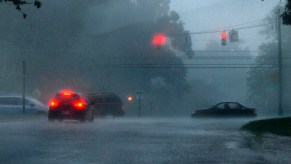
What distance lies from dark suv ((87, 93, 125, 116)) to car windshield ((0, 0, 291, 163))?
10 centimetres

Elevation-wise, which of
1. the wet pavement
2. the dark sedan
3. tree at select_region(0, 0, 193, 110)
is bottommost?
the wet pavement

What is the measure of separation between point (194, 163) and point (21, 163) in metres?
3.35

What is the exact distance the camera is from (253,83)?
255 ft

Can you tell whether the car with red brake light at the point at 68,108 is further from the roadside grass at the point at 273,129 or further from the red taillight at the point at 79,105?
the roadside grass at the point at 273,129

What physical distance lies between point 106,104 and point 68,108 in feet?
43.7

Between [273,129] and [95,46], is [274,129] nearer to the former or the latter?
[273,129]

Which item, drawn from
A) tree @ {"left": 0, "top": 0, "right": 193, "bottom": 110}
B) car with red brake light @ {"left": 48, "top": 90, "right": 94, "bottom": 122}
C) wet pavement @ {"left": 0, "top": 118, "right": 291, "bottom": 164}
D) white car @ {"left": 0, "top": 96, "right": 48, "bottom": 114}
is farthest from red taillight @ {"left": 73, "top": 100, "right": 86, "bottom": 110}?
tree @ {"left": 0, "top": 0, "right": 193, "bottom": 110}

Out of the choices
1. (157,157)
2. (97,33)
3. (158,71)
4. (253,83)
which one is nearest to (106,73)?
(97,33)

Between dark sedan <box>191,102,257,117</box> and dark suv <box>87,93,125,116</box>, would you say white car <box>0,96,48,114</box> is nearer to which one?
dark suv <box>87,93,125,116</box>

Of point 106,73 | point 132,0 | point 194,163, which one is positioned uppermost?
point 132,0

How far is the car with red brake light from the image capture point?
1222 inches

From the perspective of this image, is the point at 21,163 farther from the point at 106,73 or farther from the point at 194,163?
the point at 106,73

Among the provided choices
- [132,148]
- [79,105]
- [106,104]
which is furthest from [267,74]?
[132,148]

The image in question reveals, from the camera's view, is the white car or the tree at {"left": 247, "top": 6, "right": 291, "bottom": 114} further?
the tree at {"left": 247, "top": 6, "right": 291, "bottom": 114}
